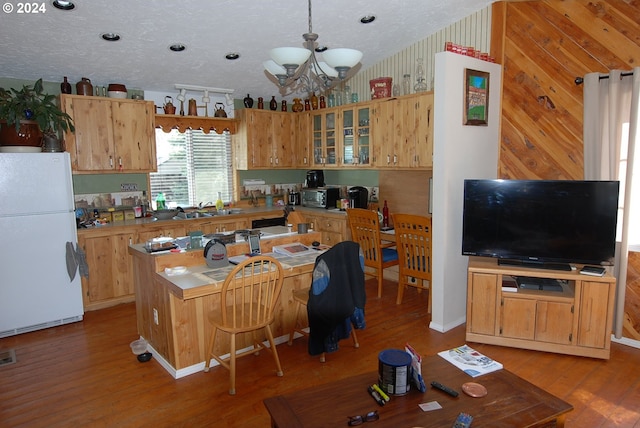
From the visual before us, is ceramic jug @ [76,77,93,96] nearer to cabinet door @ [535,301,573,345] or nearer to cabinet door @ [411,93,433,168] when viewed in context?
cabinet door @ [411,93,433,168]

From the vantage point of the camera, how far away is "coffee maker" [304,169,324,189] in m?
6.16

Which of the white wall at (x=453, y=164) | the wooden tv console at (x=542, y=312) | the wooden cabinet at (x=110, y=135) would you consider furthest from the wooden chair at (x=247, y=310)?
the wooden cabinet at (x=110, y=135)

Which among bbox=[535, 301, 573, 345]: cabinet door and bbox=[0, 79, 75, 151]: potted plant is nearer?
bbox=[535, 301, 573, 345]: cabinet door

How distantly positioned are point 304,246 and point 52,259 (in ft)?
7.88

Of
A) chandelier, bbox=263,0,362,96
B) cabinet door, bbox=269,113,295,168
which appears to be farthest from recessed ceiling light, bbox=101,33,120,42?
cabinet door, bbox=269,113,295,168

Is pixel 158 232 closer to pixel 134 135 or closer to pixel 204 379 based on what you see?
pixel 134 135

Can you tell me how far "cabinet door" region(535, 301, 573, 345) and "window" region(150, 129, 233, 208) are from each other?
429 centimetres

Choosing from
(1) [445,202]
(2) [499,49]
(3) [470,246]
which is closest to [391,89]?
(2) [499,49]

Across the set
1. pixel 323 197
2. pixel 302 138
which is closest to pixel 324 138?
pixel 302 138

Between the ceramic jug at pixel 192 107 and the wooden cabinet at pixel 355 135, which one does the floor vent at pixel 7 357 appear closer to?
the ceramic jug at pixel 192 107

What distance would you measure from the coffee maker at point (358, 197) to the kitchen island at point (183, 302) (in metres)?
2.22

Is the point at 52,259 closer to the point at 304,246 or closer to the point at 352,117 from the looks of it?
the point at 304,246

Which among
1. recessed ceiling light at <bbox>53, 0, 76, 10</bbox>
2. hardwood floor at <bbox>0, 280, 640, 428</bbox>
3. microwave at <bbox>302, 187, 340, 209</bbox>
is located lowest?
hardwood floor at <bbox>0, 280, 640, 428</bbox>

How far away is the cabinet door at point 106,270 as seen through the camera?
427 cm
